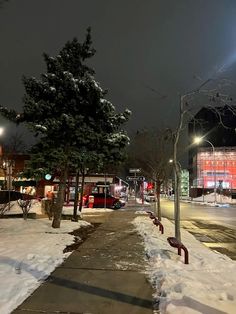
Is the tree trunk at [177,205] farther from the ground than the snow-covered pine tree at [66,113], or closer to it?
closer to it

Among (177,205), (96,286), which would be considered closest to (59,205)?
(177,205)

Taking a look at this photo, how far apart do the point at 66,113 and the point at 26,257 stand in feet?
25.3

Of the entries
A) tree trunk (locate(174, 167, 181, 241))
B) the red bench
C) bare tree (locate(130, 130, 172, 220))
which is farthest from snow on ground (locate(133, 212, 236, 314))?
bare tree (locate(130, 130, 172, 220))

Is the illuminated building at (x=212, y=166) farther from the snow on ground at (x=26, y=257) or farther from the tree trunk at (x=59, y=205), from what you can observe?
the snow on ground at (x=26, y=257)

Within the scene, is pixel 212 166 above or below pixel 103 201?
above

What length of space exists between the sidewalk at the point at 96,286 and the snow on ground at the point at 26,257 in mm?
204

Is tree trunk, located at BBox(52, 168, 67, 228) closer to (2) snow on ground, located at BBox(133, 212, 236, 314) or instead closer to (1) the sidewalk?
(1) the sidewalk

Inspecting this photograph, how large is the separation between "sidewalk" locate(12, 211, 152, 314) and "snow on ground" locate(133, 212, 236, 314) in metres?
A: 0.27

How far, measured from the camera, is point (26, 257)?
10109 mm

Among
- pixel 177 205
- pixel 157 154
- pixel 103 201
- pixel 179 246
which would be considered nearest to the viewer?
pixel 179 246

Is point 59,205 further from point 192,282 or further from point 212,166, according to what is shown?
point 212,166

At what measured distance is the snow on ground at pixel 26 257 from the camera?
23.5 feet

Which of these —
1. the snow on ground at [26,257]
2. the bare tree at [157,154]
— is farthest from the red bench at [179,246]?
the bare tree at [157,154]

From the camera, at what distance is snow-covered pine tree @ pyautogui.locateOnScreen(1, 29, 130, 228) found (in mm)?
16375
